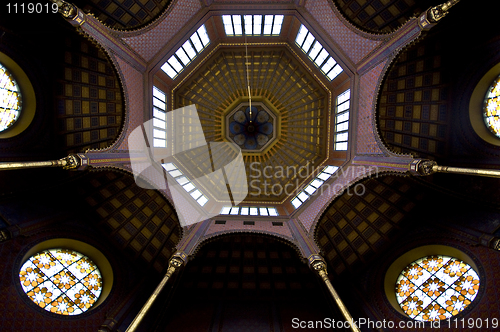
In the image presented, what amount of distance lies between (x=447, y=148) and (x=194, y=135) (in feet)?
67.7

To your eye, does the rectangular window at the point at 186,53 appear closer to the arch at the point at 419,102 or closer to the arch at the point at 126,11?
the arch at the point at 126,11

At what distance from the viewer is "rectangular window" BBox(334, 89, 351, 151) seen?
800 inches

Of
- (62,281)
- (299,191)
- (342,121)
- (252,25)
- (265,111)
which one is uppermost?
(265,111)

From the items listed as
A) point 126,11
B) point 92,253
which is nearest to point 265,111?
point 126,11

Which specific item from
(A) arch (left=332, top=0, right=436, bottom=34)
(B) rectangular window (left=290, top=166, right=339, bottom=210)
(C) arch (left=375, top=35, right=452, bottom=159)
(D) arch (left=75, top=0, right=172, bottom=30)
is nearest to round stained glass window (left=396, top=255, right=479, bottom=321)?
(C) arch (left=375, top=35, right=452, bottom=159)

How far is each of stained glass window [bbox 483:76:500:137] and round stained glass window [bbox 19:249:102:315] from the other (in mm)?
27412

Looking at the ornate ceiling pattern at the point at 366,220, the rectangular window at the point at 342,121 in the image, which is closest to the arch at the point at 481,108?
the ornate ceiling pattern at the point at 366,220

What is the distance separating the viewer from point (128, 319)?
57.2ft

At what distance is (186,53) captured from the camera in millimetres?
21219

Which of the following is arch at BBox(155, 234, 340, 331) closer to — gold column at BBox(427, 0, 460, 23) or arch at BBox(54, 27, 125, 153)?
arch at BBox(54, 27, 125, 153)

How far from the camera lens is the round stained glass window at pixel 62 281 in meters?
16.0

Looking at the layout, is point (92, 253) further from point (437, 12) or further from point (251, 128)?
point (437, 12)

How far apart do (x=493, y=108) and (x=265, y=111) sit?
1744cm

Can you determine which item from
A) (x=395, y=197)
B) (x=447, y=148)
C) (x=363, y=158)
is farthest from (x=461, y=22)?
(x=395, y=197)
